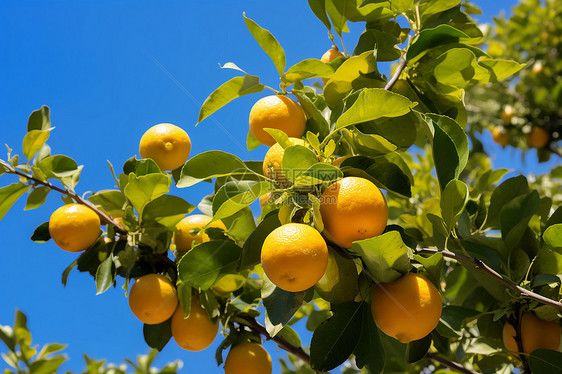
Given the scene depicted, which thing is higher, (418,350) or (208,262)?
(208,262)

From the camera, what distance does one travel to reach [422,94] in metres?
1.32

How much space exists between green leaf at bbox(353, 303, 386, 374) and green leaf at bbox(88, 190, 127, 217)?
2.39ft

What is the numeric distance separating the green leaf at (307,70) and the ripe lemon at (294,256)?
0.43 m

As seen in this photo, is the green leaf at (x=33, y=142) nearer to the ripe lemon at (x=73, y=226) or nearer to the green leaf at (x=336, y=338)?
the ripe lemon at (x=73, y=226)

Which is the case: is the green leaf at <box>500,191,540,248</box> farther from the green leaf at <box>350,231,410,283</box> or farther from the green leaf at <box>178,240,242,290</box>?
the green leaf at <box>178,240,242,290</box>

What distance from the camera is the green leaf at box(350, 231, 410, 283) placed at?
0.90 metres

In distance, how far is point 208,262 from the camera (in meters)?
1.11

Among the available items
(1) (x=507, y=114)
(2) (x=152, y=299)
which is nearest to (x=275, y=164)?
(2) (x=152, y=299)

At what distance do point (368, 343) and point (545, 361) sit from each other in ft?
1.35

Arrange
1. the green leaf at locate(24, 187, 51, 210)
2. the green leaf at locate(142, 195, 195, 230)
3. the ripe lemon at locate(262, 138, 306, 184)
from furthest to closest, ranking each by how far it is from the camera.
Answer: the green leaf at locate(24, 187, 51, 210), the green leaf at locate(142, 195, 195, 230), the ripe lemon at locate(262, 138, 306, 184)

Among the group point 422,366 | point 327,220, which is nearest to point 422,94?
point 327,220

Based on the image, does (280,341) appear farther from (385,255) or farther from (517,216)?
(517,216)

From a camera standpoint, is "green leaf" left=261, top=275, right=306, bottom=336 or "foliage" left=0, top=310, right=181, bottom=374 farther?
"foliage" left=0, top=310, right=181, bottom=374

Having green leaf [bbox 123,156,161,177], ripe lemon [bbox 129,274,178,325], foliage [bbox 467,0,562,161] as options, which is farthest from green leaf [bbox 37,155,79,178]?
foliage [bbox 467,0,562,161]
